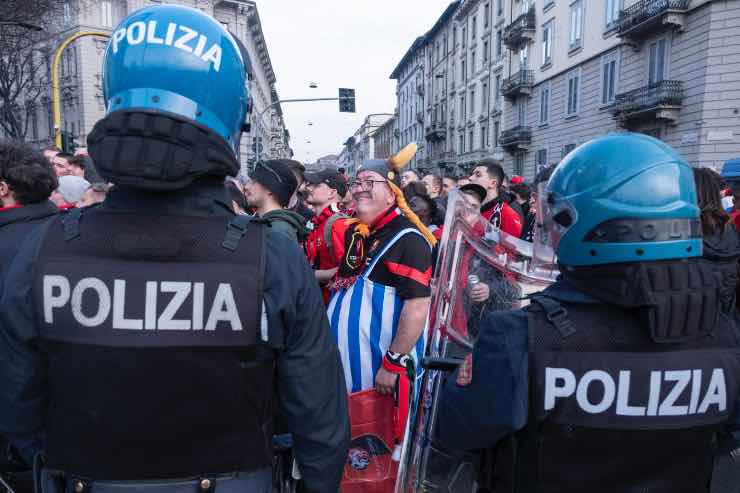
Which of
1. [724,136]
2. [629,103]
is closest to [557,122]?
[629,103]

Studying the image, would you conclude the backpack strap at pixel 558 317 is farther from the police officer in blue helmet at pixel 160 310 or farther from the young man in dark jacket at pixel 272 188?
the young man in dark jacket at pixel 272 188

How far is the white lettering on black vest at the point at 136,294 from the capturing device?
1249mm

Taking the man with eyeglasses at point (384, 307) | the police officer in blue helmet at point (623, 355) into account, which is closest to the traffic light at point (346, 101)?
the man with eyeglasses at point (384, 307)

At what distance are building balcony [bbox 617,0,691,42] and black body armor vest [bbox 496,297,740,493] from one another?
19.4 m

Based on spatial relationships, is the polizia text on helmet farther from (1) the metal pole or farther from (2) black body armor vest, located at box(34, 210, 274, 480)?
(1) the metal pole

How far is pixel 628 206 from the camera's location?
4.37ft

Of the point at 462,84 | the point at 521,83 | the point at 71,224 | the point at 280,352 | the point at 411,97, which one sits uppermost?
the point at 411,97

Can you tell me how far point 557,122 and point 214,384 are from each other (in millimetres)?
27483

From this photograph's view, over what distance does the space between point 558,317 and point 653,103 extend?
62.7 feet

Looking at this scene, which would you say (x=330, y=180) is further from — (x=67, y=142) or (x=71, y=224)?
(x=67, y=142)

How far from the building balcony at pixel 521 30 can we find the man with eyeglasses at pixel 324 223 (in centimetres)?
2690

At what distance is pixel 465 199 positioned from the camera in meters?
2.49

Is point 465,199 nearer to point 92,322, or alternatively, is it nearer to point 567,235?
point 567,235

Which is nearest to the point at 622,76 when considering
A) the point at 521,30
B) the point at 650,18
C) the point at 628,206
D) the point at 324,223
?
the point at 650,18
